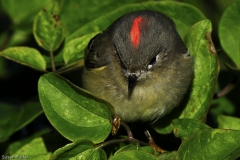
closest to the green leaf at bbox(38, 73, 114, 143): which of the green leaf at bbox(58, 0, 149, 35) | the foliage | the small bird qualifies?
the foliage

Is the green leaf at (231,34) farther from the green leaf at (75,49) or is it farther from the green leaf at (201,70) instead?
the green leaf at (75,49)

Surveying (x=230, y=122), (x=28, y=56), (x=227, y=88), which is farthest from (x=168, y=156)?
(x=28, y=56)

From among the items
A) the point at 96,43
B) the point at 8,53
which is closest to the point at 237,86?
the point at 96,43

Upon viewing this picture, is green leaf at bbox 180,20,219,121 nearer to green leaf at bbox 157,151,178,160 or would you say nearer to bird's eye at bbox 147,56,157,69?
bird's eye at bbox 147,56,157,69

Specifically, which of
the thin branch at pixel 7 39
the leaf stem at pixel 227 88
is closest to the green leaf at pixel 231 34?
the leaf stem at pixel 227 88

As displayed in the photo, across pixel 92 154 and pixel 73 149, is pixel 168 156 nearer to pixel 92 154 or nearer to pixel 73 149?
pixel 92 154

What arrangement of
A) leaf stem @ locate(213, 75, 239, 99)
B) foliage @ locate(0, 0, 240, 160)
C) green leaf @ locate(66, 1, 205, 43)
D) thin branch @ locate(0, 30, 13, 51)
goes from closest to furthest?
foliage @ locate(0, 0, 240, 160)
leaf stem @ locate(213, 75, 239, 99)
green leaf @ locate(66, 1, 205, 43)
thin branch @ locate(0, 30, 13, 51)
